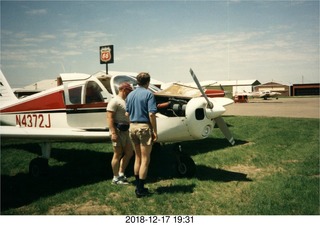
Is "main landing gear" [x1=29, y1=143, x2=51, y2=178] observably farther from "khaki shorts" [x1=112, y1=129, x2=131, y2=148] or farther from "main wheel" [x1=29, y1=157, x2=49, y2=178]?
"khaki shorts" [x1=112, y1=129, x2=131, y2=148]

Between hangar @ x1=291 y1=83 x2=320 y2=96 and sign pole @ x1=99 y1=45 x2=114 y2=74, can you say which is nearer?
sign pole @ x1=99 y1=45 x2=114 y2=74

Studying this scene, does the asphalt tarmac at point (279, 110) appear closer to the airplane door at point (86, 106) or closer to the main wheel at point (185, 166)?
the main wheel at point (185, 166)

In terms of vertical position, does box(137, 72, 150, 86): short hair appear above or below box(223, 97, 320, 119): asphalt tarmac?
above

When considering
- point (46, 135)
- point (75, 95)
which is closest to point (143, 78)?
point (46, 135)

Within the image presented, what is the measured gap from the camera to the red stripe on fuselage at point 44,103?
723 centimetres

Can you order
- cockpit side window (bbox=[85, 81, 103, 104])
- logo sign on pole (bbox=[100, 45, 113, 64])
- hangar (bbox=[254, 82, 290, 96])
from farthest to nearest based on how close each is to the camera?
hangar (bbox=[254, 82, 290, 96]), logo sign on pole (bbox=[100, 45, 113, 64]), cockpit side window (bbox=[85, 81, 103, 104])

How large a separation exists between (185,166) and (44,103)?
13.3 feet

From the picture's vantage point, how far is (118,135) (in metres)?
5.43

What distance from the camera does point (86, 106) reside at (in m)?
6.74

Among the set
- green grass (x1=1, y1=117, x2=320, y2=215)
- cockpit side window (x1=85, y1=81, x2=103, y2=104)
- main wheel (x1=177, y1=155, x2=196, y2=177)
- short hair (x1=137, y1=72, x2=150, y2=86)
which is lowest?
green grass (x1=1, y1=117, x2=320, y2=215)

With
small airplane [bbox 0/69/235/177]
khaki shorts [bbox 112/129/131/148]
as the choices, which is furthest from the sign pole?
khaki shorts [bbox 112/129/131/148]

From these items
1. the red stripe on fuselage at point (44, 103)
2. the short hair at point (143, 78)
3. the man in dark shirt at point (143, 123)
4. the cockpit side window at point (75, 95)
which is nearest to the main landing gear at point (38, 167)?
the red stripe on fuselage at point (44, 103)

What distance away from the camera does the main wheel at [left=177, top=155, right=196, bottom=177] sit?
5910 millimetres

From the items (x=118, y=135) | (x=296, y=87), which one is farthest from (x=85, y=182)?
(x=296, y=87)
